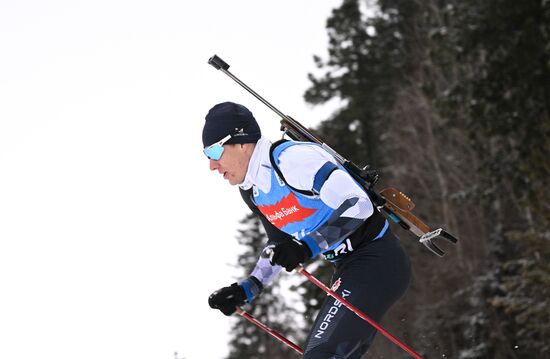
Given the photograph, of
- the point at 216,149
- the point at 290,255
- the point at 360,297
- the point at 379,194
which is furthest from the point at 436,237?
the point at 216,149

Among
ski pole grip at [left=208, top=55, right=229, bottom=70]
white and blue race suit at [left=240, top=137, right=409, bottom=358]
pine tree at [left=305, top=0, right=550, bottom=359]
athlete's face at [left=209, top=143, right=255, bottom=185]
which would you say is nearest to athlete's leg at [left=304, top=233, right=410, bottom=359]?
white and blue race suit at [left=240, top=137, right=409, bottom=358]

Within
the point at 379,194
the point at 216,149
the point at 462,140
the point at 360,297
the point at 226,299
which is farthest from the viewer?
the point at 462,140

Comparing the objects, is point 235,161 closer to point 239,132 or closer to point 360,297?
point 239,132

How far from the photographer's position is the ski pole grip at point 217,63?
5.07 m

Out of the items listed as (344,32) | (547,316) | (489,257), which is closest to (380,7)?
(344,32)

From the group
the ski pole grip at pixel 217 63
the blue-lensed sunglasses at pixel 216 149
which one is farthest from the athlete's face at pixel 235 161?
the ski pole grip at pixel 217 63

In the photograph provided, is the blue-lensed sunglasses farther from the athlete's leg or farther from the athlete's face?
the athlete's leg

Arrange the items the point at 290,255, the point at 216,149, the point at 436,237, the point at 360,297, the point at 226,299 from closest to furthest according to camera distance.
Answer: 1. the point at 290,255
2. the point at 360,297
3. the point at 216,149
4. the point at 226,299
5. the point at 436,237

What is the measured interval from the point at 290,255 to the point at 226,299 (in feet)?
2.37

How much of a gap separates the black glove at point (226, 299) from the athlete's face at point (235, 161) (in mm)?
593

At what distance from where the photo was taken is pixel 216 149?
431 cm

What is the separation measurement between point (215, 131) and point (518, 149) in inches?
499

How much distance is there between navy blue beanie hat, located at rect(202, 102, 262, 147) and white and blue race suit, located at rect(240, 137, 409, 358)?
0.25 ft

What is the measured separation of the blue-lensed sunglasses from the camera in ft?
14.1
